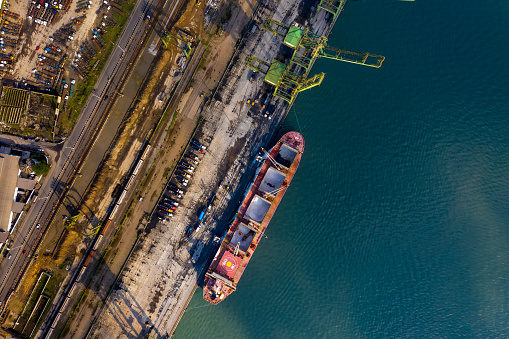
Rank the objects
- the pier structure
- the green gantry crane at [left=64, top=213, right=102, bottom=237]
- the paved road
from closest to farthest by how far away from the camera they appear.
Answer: the pier structure < the paved road < the green gantry crane at [left=64, top=213, right=102, bottom=237]

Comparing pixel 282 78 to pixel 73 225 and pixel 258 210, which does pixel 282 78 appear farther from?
pixel 73 225

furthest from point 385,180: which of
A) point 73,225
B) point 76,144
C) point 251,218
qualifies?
point 73,225

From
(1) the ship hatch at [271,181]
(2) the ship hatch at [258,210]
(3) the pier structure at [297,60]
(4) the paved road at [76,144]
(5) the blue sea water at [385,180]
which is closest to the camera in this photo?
(3) the pier structure at [297,60]

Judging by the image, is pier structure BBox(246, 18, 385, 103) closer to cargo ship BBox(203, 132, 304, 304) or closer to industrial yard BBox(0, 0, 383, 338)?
industrial yard BBox(0, 0, 383, 338)

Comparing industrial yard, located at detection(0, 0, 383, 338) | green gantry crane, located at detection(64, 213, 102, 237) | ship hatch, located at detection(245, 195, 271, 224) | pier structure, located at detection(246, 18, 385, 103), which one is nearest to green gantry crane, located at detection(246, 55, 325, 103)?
pier structure, located at detection(246, 18, 385, 103)

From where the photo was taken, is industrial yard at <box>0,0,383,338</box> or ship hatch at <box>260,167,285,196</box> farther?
ship hatch at <box>260,167,285,196</box>

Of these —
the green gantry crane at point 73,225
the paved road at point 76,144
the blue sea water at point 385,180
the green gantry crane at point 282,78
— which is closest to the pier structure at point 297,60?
the green gantry crane at point 282,78

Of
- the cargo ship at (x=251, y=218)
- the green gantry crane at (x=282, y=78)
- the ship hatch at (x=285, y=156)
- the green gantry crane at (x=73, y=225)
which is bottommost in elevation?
the green gantry crane at (x=73, y=225)

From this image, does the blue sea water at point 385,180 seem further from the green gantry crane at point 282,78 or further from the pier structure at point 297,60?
the green gantry crane at point 282,78
